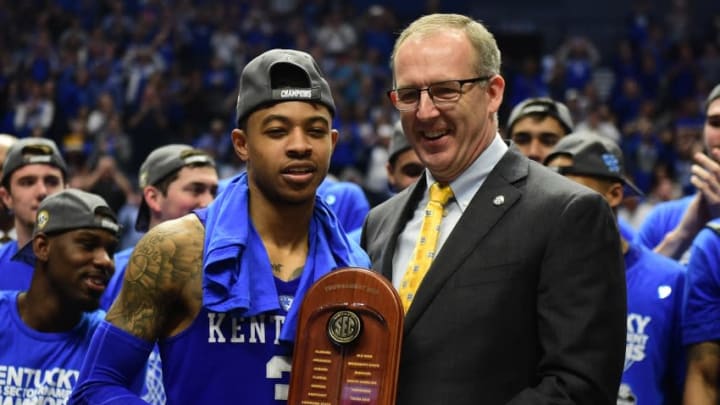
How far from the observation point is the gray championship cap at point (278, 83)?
3055mm

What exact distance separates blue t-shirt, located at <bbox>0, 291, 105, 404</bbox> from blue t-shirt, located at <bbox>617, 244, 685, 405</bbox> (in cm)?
223

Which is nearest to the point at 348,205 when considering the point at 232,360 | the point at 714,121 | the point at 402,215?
the point at 714,121

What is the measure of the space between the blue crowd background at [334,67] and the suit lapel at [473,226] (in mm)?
9526

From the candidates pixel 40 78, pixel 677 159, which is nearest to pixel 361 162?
pixel 677 159

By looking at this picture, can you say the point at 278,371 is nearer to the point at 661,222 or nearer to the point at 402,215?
the point at 402,215

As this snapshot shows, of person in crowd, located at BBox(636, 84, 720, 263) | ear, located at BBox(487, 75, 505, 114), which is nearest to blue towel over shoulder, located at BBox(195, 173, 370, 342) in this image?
ear, located at BBox(487, 75, 505, 114)

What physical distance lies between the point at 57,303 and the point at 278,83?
191cm

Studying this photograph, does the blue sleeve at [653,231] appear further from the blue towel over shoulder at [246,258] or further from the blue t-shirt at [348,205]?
the blue towel over shoulder at [246,258]

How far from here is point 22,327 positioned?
4.50 metres

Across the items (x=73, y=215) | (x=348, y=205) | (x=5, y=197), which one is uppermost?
(x=348, y=205)

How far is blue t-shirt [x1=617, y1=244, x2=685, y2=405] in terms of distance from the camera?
14.5ft

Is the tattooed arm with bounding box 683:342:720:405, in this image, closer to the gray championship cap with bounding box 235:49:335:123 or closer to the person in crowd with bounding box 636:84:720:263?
the person in crowd with bounding box 636:84:720:263

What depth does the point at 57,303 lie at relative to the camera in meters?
4.52

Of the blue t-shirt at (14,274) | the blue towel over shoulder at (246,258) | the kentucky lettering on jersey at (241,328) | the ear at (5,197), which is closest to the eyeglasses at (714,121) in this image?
the blue towel over shoulder at (246,258)
